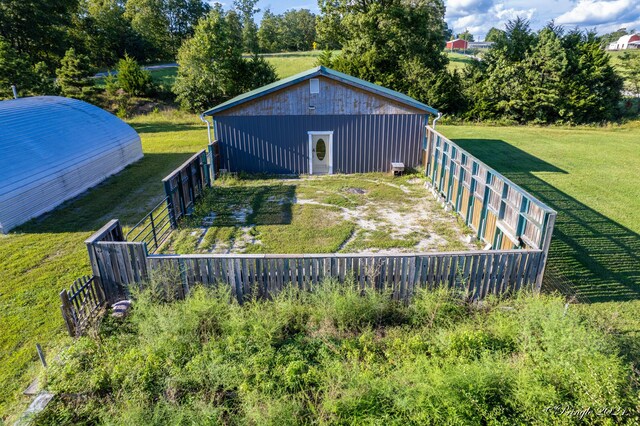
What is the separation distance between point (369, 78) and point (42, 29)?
2840 cm

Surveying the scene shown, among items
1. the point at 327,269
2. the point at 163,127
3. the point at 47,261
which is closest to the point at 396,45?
the point at 163,127

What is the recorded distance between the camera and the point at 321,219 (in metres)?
10.2

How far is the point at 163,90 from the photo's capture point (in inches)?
1255

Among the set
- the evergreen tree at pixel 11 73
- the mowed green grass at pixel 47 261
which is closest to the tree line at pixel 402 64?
the evergreen tree at pixel 11 73

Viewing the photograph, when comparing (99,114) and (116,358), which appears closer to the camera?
(116,358)

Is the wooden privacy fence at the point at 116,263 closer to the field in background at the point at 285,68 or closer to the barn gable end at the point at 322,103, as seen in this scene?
the barn gable end at the point at 322,103

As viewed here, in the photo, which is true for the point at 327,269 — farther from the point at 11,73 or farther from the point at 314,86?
the point at 11,73

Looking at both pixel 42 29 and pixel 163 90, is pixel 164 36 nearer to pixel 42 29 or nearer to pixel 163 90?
pixel 42 29

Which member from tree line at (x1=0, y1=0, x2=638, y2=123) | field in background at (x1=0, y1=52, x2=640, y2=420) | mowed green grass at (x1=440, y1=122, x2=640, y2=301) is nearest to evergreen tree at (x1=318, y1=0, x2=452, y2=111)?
tree line at (x1=0, y1=0, x2=638, y2=123)

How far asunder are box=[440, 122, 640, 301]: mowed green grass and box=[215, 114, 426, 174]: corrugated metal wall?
14.1 feet

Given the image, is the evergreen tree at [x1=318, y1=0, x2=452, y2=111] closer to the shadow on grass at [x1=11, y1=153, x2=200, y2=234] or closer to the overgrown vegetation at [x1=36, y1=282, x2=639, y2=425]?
the shadow on grass at [x1=11, y1=153, x2=200, y2=234]

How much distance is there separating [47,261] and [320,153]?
9.30m

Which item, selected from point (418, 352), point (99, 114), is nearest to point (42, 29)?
point (99, 114)

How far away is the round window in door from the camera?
14341mm
